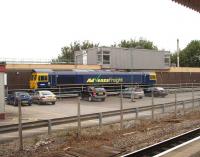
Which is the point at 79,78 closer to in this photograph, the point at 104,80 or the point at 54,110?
the point at 104,80

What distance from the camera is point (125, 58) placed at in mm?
70938

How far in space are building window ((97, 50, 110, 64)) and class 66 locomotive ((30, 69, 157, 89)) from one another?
605cm

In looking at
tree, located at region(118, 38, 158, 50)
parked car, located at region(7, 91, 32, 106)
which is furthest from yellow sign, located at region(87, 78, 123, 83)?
tree, located at region(118, 38, 158, 50)

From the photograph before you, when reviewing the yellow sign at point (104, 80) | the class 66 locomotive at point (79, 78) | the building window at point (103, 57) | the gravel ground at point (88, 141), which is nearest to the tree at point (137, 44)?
the building window at point (103, 57)

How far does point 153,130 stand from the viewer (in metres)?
20.0

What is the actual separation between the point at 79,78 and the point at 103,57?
12183 mm

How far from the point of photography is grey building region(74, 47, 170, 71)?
227 feet

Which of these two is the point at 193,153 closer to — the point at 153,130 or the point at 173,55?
the point at 153,130

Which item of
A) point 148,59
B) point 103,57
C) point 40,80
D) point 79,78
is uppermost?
point 103,57

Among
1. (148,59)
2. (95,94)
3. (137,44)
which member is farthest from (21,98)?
(137,44)

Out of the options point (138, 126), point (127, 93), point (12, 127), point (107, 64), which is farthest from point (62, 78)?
point (12, 127)

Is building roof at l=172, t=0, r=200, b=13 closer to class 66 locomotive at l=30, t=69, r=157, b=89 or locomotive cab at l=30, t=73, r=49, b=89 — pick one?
class 66 locomotive at l=30, t=69, r=157, b=89

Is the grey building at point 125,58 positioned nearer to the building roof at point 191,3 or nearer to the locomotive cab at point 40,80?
the locomotive cab at point 40,80

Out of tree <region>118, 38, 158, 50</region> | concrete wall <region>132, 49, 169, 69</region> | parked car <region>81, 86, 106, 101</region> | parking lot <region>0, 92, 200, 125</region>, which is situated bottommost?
parking lot <region>0, 92, 200, 125</region>
